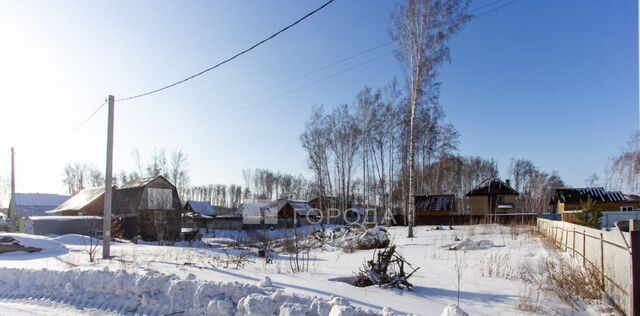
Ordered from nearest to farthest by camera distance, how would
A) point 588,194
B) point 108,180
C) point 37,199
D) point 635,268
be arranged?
point 635,268 < point 108,180 < point 588,194 < point 37,199

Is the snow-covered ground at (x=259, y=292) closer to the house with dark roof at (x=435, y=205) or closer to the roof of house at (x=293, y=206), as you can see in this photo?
the house with dark roof at (x=435, y=205)

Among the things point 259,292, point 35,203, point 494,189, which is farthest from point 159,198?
point 35,203

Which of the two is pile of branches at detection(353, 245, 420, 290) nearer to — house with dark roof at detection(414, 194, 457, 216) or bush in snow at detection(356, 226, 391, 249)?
bush in snow at detection(356, 226, 391, 249)

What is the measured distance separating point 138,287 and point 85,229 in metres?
25.5

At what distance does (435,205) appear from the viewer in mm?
42750

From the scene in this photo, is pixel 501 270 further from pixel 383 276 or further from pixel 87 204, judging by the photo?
pixel 87 204

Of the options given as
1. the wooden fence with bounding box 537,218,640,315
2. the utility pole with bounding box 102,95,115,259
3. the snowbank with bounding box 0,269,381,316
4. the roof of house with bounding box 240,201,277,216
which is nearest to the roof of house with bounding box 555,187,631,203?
the roof of house with bounding box 240,201,277,216

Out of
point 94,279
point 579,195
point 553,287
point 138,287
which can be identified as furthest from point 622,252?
point 579,195

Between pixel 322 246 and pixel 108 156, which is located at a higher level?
pixel 108 156

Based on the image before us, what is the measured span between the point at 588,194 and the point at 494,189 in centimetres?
854

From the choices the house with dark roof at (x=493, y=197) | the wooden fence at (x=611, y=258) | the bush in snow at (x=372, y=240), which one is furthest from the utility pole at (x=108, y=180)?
the house with dark roof at (x=493, y=197)

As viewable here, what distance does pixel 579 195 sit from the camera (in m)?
41.4

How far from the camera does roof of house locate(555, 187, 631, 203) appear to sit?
3991cm

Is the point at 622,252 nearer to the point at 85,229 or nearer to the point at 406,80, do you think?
the point at 406,80
